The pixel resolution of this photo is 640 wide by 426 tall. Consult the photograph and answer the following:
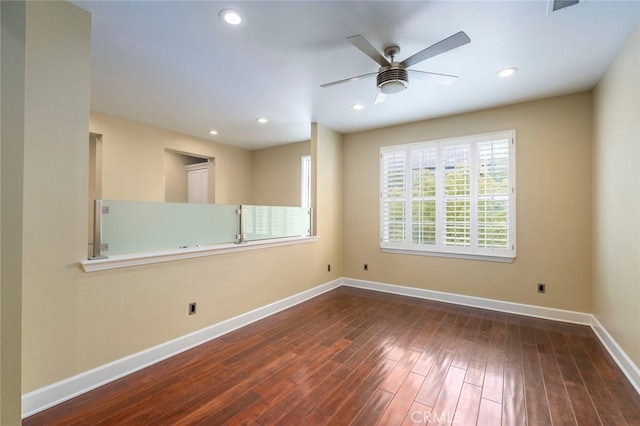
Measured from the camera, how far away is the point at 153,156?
15.1 ft

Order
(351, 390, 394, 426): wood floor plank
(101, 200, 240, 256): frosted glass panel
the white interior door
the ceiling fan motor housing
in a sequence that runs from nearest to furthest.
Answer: (351, 390, 394, 426): wood floor plank
(101, 200, 240, 256): frosted glass panel
the ceiling fan motor housing
the white interior door

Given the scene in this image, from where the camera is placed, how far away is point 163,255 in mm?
2373

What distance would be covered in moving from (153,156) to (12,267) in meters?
3.98

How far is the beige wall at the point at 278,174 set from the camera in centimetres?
573

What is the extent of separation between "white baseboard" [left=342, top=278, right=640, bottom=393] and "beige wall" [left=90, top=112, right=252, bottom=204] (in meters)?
3.68

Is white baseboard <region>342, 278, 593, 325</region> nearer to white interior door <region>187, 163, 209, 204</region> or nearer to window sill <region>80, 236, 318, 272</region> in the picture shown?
window sill <region>80, 236, 318, 272</region>

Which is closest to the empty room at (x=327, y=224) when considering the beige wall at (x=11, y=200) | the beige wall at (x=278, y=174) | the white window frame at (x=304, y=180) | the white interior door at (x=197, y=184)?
the beige wall at (x=11, y=200)

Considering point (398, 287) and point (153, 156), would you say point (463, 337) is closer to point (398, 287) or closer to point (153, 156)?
point (398, 287)

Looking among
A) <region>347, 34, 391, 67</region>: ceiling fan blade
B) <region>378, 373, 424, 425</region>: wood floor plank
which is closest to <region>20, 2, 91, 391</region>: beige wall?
<region>347, 34, 391, 67</region>: ceiling fan blade

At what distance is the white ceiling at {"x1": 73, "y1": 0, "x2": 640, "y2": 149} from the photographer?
6.31ft

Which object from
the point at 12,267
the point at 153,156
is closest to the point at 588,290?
the point at 12,267

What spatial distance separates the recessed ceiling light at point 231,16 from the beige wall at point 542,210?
3.06m

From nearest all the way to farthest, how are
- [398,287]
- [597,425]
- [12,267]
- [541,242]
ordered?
[12,267], [597,425], [541,242], [398,287]

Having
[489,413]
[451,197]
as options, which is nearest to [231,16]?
[489,413]
